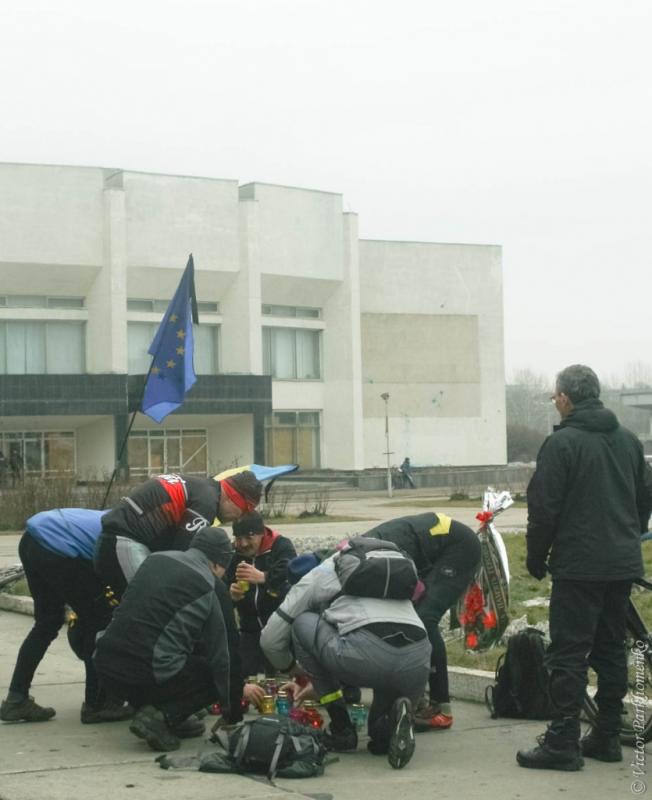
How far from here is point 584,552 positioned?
6852mm

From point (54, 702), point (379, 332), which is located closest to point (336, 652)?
point (54, 702)

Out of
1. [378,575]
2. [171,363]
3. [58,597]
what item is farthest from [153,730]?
[171,363]

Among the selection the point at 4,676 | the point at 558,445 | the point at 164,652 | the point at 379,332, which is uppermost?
Result: the point at 379,332

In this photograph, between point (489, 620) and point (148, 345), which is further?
point (148, 345)

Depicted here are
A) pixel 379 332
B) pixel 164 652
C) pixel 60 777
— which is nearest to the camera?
pixel 60 777

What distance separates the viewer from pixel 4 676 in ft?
33.6

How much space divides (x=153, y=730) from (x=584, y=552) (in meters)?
2.55

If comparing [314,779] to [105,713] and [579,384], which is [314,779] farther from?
[579,384]

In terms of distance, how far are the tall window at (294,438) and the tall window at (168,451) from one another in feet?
12.1

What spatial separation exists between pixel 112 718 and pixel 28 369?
5223 centimetres

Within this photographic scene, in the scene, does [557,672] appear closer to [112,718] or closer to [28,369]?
[112,718]

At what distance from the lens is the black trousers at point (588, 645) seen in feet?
22.4

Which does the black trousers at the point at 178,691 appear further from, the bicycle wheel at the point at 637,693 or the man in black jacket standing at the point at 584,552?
the bicycle wheel at the point at 637,693

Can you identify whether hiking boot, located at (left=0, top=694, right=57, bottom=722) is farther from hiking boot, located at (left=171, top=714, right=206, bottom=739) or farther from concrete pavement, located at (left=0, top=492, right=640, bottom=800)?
hiking boot, located at (left=171, top=714, right=206, bottom=739)
